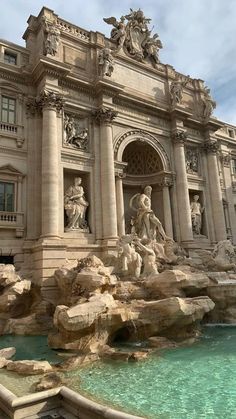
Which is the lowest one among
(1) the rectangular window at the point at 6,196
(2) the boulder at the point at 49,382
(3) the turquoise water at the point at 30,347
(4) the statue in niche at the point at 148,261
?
(3) the turquoise water at the point at 30,347

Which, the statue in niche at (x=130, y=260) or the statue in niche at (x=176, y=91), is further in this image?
the statue in niche at (x=176, y=91)

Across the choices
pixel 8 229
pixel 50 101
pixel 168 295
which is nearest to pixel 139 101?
pixel 50 101

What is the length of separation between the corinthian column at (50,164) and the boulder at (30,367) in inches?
300

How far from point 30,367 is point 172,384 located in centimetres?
279

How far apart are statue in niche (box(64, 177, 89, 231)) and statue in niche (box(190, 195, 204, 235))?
753cm

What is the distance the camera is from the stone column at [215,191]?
21.0 metres

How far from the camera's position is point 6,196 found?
48.8 ft

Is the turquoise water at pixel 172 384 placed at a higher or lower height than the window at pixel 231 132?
lower

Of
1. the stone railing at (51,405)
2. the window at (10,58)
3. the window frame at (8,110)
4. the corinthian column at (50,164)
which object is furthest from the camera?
the window at (10,58)

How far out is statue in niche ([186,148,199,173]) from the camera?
848 inches

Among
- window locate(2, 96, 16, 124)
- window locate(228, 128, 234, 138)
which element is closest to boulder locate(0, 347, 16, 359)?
window locate(2, 96, 16, 124)

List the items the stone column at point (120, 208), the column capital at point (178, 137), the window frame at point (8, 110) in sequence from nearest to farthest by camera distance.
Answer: the window frame at point (8, 110), the stone column at point (120, 208), the column capital at point (178, 137)

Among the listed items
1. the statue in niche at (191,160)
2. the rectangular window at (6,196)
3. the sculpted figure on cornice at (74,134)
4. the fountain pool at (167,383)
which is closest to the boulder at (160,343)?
the fountain pool at (167,383)

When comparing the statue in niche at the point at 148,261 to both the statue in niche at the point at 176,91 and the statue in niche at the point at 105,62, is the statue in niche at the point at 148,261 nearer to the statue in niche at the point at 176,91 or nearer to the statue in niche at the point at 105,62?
the statue in niche at the point at 105,62
